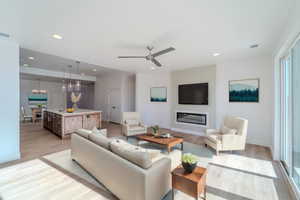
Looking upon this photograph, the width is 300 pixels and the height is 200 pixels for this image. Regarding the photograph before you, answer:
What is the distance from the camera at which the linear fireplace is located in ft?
17.2

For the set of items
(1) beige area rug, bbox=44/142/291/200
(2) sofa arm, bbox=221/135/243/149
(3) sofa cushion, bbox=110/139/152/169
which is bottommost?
(1) beige area rug, bbox=44/142/291/200

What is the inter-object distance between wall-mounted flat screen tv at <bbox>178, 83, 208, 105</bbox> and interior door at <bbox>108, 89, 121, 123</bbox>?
3.68 meters

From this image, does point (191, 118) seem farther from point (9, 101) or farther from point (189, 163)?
point (9, 101)

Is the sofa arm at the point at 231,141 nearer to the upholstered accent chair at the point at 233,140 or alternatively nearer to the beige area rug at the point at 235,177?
the upholstered accent chair at the point at 233,140

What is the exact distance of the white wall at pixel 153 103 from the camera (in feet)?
20.8

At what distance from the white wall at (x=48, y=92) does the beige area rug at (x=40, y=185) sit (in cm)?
807

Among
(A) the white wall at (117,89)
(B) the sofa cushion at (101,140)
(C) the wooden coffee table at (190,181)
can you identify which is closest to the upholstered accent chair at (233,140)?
(C) the wooden coffee table at (190,181)

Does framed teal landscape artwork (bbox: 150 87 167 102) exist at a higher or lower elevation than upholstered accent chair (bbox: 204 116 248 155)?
higher

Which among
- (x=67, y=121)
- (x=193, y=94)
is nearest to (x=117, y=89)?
(x=67, y=121)

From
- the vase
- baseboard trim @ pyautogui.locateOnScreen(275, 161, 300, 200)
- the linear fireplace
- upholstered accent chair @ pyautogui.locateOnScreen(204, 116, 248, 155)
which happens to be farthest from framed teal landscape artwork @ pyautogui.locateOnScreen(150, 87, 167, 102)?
the vase

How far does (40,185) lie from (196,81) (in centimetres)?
532

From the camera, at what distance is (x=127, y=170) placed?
5.54ft

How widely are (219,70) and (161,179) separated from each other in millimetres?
4391

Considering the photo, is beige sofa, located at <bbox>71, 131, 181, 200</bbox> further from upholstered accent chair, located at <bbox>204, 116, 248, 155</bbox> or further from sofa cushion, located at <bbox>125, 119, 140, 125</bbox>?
sofa cushion, located at <bbox>125, 119, 140, 125</bbox>
